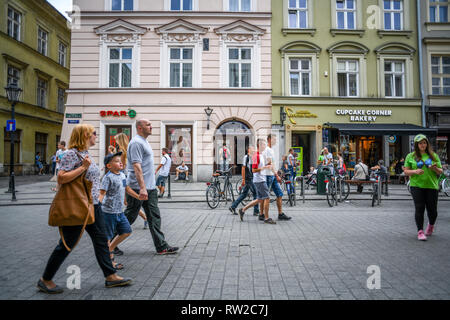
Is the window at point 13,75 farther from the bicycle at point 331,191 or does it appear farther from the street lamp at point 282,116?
the bicycle at point 331,191

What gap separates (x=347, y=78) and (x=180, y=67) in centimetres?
1032

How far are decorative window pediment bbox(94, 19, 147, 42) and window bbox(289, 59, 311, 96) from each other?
9.28 m

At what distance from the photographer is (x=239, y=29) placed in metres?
17.4

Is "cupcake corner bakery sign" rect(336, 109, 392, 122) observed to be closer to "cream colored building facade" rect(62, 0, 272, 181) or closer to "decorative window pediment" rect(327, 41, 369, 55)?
"decorative window pediment" rect(327, 41, 369, 55)

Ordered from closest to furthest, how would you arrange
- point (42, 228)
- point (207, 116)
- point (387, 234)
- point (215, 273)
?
1. point (215, 273)
2. point (387, 234)
3. point (42, 228)
4. point (207, 116)

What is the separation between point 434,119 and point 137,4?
19.5 m

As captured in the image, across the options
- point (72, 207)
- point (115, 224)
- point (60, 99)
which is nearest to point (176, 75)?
point (115, 224)

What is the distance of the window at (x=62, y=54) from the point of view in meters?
27.1

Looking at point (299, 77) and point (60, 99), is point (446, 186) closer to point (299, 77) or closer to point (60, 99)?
point (299, 77)

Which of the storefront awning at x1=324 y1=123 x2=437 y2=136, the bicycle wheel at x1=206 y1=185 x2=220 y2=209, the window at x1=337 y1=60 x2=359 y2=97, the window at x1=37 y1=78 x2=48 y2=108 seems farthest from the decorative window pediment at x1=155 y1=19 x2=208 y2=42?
the window at x1=37 y1=78 x2=48 y2=108

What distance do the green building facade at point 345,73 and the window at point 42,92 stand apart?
2046 centimetres

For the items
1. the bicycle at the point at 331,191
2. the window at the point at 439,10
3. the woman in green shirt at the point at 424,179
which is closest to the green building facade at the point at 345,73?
the window at the point at 439,10
